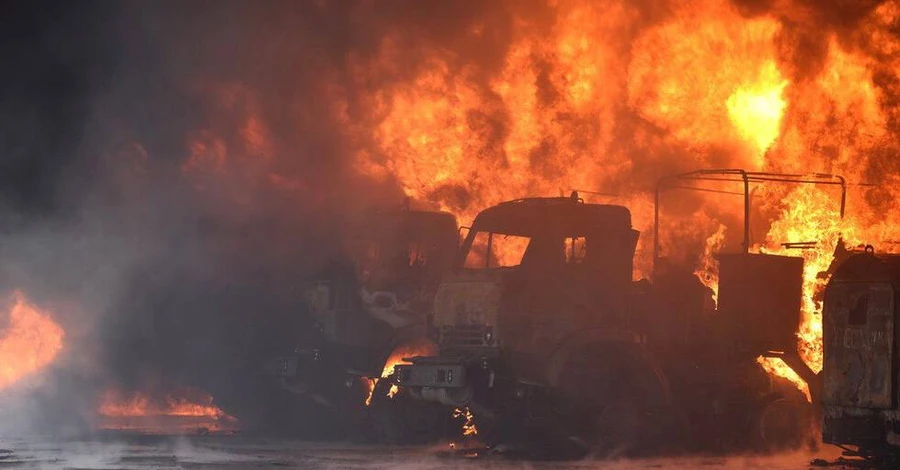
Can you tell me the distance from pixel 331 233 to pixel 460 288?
9.08 metres

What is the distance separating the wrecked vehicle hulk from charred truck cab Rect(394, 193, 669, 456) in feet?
8.95

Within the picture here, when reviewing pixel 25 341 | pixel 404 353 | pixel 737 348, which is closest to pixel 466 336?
pixel 404 353

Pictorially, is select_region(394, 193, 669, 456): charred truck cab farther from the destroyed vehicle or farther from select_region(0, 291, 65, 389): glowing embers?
select_region(0, 291, 65, 389): glowing embers

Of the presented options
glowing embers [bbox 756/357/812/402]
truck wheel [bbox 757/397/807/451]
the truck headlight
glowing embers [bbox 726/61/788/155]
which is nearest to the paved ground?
truck wheel [bbox 757/397/807/451]

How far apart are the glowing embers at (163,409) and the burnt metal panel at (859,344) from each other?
48.0ft

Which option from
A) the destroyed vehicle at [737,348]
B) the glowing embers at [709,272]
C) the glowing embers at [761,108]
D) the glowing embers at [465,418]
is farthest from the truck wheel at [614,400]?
the glowing embers at [761,108]

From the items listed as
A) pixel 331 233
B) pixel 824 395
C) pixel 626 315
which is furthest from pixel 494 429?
pixel 331 233

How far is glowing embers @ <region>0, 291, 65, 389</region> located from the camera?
24969 mm

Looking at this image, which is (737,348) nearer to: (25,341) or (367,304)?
(367,304)

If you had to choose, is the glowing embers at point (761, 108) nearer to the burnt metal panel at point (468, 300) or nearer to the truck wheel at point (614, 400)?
the truck wheel at point (614, 400)

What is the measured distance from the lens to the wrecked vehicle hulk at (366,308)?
21125 mm

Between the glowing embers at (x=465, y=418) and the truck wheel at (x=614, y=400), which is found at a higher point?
the truck wheel at (x=614, y=400)

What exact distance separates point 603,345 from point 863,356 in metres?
4.65

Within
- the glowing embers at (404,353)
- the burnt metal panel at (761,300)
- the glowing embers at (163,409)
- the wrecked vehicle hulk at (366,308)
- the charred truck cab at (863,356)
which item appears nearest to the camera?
the charred truck cab at (863,356)
